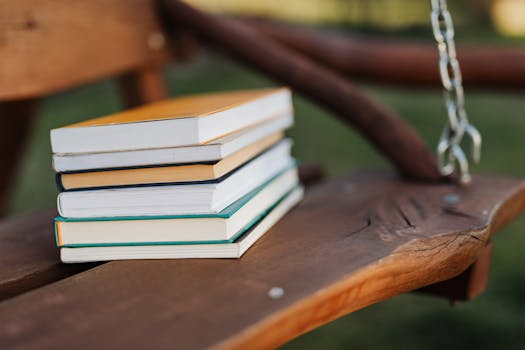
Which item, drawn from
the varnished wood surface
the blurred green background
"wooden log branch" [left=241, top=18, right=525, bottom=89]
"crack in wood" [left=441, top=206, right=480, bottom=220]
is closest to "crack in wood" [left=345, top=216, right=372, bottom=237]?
the varnished wood surface

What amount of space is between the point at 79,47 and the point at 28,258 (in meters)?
0.57

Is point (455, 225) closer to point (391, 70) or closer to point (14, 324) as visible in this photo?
point (14, 324)

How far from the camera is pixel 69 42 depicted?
54.0 inches

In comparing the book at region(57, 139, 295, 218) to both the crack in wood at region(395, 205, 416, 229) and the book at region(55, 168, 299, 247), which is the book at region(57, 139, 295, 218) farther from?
the crack in wood at region(395, 205, 416, 229)

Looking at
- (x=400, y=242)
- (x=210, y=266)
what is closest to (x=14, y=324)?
(x=210, y=266)

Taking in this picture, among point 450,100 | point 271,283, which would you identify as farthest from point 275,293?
point 450,100

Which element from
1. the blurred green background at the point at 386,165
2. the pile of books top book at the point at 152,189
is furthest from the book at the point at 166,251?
the blurred green background at the point at 386,165

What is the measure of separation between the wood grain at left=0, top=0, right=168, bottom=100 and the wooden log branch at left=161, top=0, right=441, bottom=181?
0.15m

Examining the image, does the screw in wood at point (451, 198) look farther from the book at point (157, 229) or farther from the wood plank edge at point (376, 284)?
the book at point (157, 229)

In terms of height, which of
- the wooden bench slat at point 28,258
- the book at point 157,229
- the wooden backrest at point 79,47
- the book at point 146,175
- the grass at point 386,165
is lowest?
the grass at point 386,165

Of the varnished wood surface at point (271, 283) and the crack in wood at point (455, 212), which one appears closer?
the varnished wood surface at point (271, 283)

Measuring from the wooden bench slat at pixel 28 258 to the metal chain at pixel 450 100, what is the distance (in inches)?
27.5

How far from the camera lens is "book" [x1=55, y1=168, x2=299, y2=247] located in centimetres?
88

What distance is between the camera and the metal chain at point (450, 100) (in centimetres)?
123
